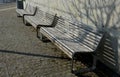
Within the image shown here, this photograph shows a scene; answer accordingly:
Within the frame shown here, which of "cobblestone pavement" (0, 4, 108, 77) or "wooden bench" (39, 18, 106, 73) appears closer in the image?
"wooden bench" (39, 18, 106, 73)

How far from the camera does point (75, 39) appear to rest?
6.80 m

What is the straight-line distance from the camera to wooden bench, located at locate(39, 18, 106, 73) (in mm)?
5611

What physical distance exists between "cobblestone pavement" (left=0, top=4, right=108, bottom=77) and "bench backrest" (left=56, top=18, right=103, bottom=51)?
59 centimetres

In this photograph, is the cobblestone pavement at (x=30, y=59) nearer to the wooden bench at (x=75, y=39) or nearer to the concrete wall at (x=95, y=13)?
the wooden bench at (x=75, y=39)

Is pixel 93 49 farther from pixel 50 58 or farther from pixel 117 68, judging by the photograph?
pixel 50 58

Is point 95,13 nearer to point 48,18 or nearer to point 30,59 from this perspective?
point 30,59

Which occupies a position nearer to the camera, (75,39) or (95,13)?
(95,13)

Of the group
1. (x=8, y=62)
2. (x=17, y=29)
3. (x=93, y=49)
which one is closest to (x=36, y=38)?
(x=17, y=29)

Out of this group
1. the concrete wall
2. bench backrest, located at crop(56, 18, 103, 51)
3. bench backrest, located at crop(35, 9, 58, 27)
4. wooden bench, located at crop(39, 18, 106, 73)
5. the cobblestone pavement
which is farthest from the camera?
bench backrest, located at crop(35, 9, 58, 27)

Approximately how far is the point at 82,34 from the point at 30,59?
1.48m

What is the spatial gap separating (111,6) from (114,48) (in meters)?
0.85

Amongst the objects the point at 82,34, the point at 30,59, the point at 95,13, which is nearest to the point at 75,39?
the point at 82,34

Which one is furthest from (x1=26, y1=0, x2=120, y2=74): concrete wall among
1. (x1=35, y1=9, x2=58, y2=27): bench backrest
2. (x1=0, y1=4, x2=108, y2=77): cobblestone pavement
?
(x1=0, y1=4, x2=108, y2=77): cobblestone pavement

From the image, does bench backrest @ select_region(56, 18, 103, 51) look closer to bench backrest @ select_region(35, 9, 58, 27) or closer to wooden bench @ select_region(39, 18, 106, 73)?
wooden bench @ select_region(39, 18, 106, 73)
